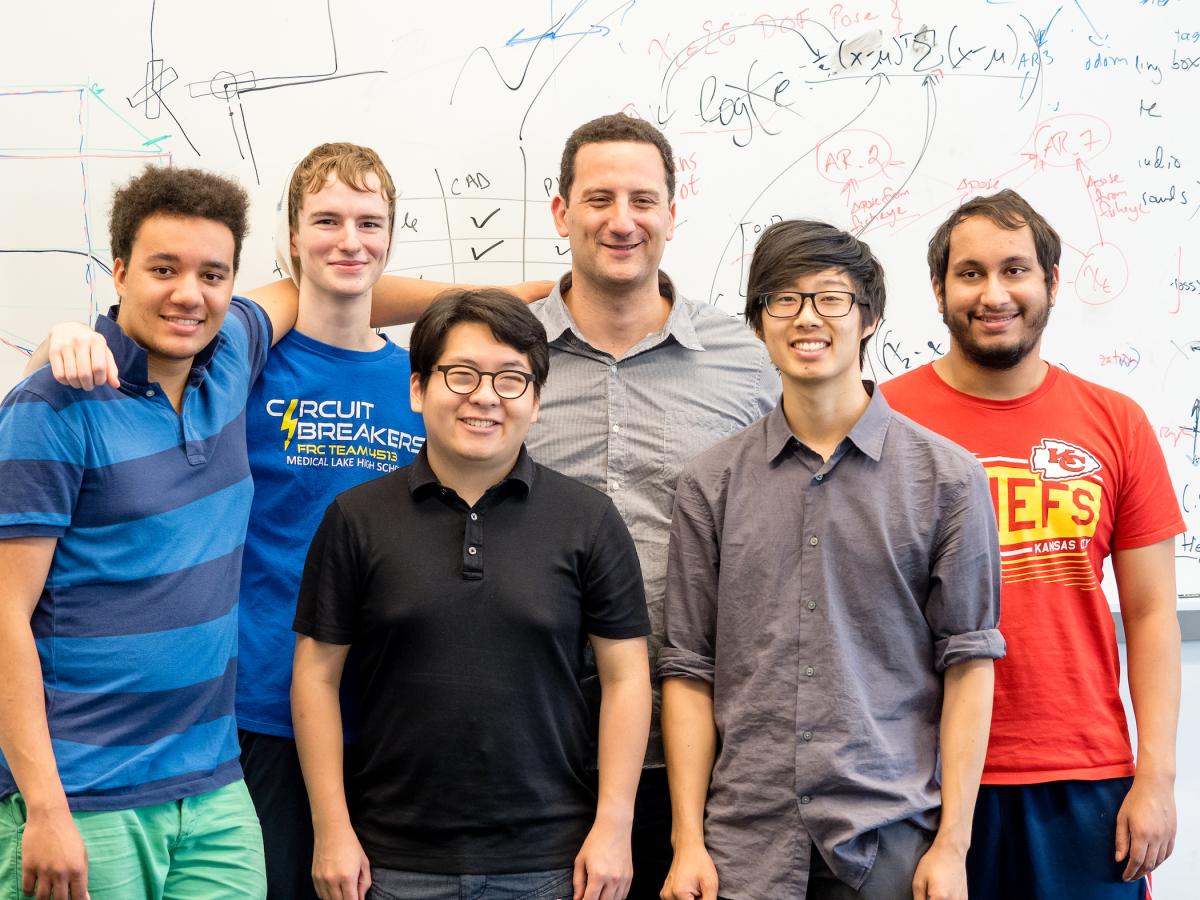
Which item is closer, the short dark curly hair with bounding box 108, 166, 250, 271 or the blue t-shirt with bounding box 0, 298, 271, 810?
the blue t-shirt with bounding box 0, 298, 271, 810

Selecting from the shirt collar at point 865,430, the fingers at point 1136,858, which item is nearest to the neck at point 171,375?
the shirt collar at point 865,430

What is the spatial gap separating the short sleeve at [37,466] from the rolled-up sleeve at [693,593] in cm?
89

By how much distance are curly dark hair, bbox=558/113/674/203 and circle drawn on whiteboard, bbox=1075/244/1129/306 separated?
108 centimetres

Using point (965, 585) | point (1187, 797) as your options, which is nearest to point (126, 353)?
point (965, 585)

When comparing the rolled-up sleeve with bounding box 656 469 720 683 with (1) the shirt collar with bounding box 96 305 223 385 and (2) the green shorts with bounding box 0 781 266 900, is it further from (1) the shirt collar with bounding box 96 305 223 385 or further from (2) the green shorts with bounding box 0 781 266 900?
(1) the shirt collar with bounding box 96 305 223 385

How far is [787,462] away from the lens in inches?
67.8

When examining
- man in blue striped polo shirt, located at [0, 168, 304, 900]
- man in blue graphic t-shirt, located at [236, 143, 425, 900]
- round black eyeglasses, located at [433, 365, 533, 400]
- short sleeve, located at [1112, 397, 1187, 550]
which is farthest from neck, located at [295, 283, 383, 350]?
short sleeve, located at [1112, 397, 1187, 550]

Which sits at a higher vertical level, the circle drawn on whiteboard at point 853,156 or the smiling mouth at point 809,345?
the circle drawn on whiteboard at point 853,156

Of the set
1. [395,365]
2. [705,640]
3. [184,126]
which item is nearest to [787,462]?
[705,640]

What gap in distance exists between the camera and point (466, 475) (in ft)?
5.55

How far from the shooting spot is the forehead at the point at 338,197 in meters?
1.89

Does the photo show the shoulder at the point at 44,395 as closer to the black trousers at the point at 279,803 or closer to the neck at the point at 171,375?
the neck at the point at 171,375

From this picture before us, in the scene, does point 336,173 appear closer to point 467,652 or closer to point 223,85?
point 223,85

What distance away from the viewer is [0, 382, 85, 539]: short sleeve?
1.47m
